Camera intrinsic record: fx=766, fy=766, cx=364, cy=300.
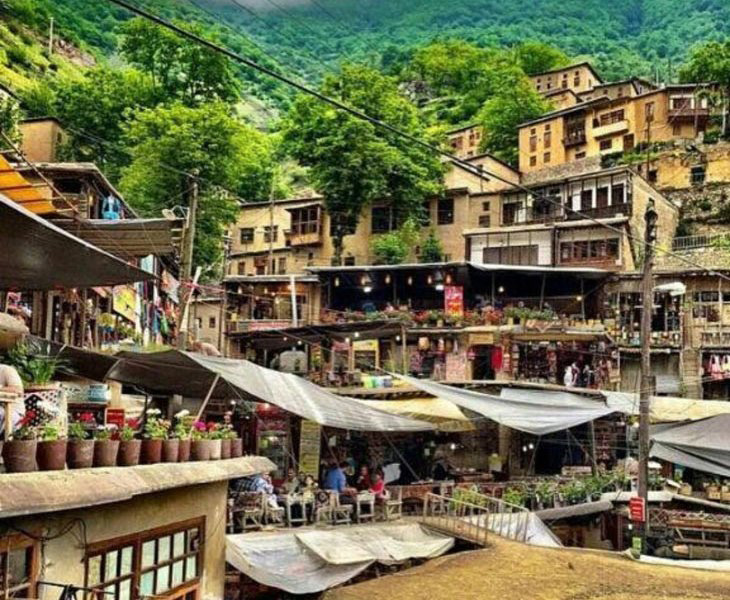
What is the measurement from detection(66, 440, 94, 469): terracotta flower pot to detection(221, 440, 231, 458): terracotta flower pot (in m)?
3.20

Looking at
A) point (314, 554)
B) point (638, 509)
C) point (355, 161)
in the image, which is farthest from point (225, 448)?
point (355, 161)

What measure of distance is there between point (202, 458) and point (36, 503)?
12.2 feet

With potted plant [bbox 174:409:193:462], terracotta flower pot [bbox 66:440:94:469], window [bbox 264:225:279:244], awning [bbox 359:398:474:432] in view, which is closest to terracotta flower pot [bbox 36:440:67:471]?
terracotta flower pot [bbox 66:440:94:469]

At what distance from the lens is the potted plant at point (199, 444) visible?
8469 mm

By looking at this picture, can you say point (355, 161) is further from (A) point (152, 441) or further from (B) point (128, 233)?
(A) point (152, 441)

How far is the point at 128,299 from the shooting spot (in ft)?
81.7

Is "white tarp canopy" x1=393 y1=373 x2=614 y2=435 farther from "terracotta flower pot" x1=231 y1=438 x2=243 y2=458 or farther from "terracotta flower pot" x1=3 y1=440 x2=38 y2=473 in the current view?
"terracotta flower pot" x1=3 y1=440 x2=38 y2=473

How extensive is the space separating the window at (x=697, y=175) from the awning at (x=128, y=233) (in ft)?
129

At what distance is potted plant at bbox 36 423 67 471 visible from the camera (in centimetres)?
558

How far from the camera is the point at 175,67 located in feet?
160

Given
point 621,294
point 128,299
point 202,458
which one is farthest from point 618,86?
point 202,458

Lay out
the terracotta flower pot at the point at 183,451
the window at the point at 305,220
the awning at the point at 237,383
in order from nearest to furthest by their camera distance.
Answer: the terracotta flower pot at the point at 183,451, the awning at the point at 237,383, the window at the point at 305,220

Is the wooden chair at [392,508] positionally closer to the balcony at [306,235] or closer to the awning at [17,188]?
the awning at [17,188]

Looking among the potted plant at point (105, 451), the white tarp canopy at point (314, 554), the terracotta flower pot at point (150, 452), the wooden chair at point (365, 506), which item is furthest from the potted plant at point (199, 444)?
the wooden chair at point (365, 506)
